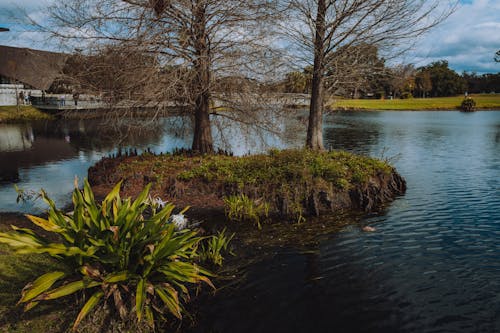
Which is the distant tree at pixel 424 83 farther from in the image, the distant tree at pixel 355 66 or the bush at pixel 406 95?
the distant tree at pixel 355 66

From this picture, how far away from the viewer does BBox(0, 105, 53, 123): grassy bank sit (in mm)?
37906

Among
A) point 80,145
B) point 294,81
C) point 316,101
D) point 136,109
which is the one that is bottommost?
point 80,145

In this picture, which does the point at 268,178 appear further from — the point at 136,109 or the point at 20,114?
the point at 20,114

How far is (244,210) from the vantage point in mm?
9391

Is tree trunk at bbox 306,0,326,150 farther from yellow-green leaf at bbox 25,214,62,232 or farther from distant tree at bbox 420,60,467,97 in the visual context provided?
distant tree at bbox 420,60,467,97

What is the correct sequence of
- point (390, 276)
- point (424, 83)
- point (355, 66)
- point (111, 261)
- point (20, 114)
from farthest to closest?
point (424, 83) → point (20, 114) → point (355, 66) → point (390, 276) → point (111, 261)

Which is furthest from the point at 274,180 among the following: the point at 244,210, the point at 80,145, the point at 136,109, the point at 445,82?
the point at 445,82

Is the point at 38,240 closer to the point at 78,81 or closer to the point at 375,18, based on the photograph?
the point at 78,81

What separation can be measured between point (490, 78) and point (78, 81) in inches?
4525

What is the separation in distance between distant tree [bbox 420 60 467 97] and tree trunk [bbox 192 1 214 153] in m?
95.9

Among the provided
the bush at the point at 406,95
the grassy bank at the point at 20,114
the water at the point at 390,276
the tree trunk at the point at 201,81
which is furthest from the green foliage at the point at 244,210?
the bush at the point at 406,95

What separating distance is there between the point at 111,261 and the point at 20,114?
4155cm

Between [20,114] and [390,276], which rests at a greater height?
[20,114]

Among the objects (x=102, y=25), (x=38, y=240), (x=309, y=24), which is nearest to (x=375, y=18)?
(x=309, y=24)
